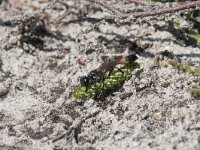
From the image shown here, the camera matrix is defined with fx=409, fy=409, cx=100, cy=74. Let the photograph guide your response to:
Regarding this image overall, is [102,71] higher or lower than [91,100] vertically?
higher

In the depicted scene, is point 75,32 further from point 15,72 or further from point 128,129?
point 128,129

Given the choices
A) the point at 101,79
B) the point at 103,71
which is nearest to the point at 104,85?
the point at 101,79

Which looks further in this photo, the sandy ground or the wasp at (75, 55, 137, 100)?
the wasp at (75, 55, 137, 100)

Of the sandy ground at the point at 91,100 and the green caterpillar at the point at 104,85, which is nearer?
the sandy ground at the point at 91,100

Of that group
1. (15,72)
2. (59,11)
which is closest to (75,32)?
(59,11)

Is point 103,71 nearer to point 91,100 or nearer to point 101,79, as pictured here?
point 101,79
